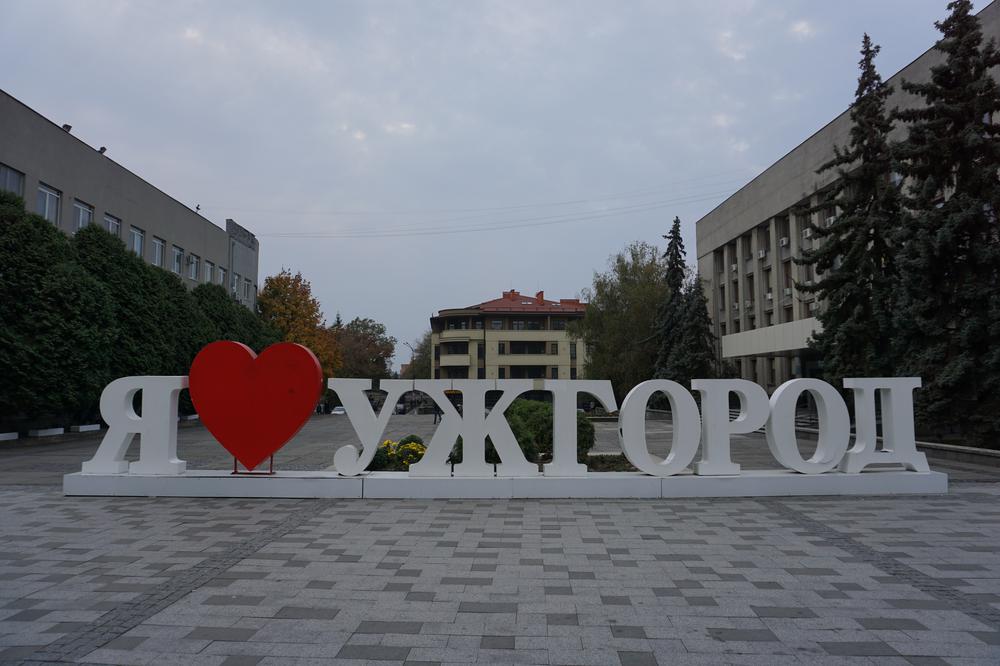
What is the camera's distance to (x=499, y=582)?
218 inches

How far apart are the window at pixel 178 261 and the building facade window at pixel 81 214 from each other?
725 centimetres

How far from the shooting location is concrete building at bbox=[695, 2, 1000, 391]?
29.5 meters

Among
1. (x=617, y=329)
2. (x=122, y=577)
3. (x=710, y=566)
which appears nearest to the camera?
(x=122, y=577)

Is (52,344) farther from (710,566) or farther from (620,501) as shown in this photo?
(710,566)

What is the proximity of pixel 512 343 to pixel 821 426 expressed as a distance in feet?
194

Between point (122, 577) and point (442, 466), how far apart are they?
4988 millimetres

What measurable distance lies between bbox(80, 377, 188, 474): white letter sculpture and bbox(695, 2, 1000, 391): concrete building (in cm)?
2209

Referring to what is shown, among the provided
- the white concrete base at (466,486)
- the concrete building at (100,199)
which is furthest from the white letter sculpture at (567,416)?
the concrete building at (100,199)

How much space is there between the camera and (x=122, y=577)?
5.62 m

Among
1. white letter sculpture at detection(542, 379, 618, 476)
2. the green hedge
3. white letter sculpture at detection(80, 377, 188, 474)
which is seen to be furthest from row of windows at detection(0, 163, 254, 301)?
white letter sculpture at detection(542, 379, 618, 476)

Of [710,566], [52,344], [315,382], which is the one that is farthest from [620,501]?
[52,344]

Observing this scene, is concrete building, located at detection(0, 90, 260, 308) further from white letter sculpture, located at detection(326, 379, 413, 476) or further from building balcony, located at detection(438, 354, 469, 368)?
building balcony, located at detection(438, 354, 469, 368)

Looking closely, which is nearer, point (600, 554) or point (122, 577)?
point (122, 577)

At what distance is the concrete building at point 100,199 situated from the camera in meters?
22.5
